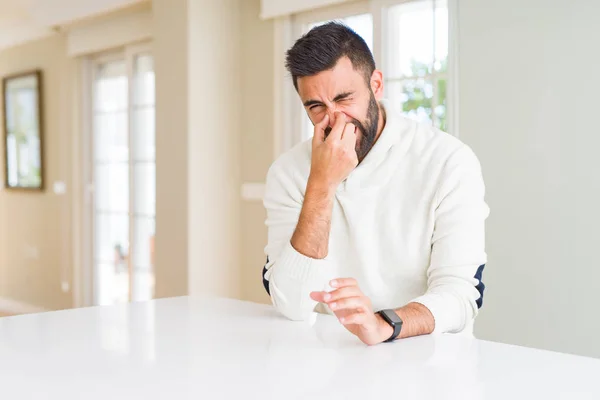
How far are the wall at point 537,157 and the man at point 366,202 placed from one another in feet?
3.93

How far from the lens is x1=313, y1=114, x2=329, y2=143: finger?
1840 millimetres

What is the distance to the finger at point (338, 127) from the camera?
5.92ft

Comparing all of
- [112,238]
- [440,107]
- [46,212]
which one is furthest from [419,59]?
[46,212]

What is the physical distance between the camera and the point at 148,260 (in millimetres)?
5156

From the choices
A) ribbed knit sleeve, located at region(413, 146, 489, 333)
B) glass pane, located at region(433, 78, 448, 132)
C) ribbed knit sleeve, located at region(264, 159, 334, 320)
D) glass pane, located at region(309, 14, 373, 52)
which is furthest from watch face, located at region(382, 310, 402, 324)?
glass pane, located at region(309, 14, 373, 52)

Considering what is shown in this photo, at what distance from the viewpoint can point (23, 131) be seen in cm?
630

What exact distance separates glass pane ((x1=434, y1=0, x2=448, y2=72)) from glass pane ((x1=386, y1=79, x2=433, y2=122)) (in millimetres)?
114

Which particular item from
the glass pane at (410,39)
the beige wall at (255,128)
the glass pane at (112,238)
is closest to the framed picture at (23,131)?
the glass pane at (112,238)

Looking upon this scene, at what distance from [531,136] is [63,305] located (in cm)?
429

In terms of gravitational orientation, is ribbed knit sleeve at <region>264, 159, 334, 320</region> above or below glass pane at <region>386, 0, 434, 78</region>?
below

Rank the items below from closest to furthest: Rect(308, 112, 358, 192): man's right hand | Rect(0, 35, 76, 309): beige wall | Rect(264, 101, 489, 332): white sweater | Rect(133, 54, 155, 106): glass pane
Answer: Rect(264, 101, 489, 332): white sweater
Rect(308, 112, 358, 192): man's right hand
Rect(133, 54, 155, 106): glass pane
Rect(0, 35, 76, 309): beige wall

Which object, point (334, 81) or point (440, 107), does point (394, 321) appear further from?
point (440, 107)

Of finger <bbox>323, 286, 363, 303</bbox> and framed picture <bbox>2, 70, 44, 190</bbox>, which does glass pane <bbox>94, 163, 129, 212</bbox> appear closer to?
framed picture <bbox>2, 70, 44, 190</bbox>

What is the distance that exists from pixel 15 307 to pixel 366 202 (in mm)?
5406
